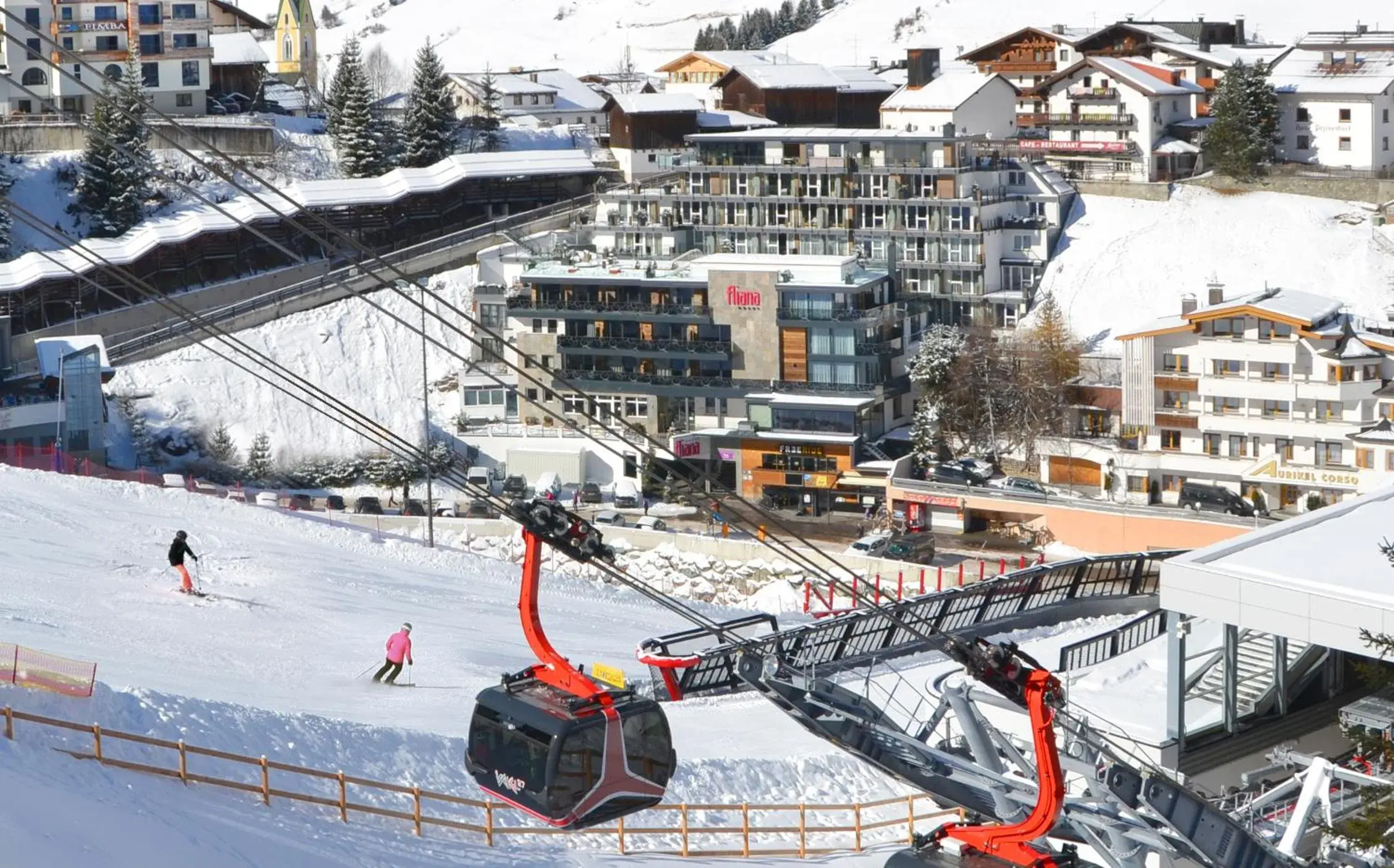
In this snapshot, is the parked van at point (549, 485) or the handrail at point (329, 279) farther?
the handrail at point (329, 279)

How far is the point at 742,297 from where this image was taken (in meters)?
44.5

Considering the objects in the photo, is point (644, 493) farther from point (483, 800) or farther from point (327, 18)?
point (327, 18)

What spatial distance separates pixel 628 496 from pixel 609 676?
27.3m

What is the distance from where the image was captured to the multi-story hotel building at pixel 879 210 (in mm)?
47312

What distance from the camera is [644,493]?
137 feet

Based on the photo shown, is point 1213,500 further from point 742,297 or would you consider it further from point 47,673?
point 47,673

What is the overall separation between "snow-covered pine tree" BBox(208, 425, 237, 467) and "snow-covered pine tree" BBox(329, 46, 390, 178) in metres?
13.5

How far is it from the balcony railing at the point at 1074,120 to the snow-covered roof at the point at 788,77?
6.71 meters

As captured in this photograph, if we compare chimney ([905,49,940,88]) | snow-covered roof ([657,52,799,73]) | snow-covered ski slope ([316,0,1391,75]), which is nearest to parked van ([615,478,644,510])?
chimney ([905,49,940,88])

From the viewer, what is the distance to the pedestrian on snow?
22.9 m

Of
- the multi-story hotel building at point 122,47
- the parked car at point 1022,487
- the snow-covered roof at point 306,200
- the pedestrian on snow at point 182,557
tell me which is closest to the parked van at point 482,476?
the snow-covered roof at point 306,200

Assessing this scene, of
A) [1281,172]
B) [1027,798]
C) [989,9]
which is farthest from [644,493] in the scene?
[989,9]

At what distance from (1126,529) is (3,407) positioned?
22.2 m

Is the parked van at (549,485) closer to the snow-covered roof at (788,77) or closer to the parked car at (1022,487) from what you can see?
the parked car at (1022,487)
